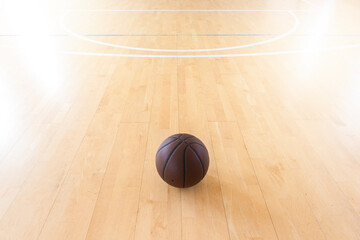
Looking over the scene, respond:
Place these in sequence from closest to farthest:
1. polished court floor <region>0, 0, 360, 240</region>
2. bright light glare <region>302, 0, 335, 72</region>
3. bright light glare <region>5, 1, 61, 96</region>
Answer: polished court floor <region>0, 0, 360, 240</region>, bright light glare <region>5, 1, 61, 96</region>, bright light glare <region>302, 0, 335, 72</region>

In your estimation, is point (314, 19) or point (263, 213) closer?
point (263, 213)

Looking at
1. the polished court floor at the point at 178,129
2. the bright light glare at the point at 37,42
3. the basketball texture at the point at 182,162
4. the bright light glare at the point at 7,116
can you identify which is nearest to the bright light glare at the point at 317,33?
the polished court floor at the point at 178,129

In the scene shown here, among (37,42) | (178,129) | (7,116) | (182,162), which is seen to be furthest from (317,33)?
(7,116)

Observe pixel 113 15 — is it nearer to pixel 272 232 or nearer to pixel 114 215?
pixel 114 215

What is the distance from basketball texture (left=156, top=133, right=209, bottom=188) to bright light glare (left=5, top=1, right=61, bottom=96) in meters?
1.82

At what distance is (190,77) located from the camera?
10.5 ft

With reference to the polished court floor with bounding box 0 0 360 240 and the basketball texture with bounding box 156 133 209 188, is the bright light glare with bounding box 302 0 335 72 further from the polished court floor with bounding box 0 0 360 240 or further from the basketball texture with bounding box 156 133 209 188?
the basketball texture with bounding box 156 133 209 188

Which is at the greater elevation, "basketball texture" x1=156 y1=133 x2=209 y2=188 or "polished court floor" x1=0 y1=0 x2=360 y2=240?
"basketball texture" x1=156 y1=133 x2=209 y2=188

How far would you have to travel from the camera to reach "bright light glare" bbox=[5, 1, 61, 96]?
3221 millimetres

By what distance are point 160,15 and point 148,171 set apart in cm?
460

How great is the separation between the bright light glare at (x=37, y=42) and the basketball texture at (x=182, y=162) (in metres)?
1.82

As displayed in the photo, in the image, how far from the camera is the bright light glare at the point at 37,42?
10.6 ft

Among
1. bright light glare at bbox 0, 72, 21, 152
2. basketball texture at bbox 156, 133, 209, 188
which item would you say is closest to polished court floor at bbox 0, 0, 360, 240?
bright light glare at bbox 0, 72, 21, 152

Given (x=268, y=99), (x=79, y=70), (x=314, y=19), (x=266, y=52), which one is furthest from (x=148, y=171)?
(x=314, y=19)
